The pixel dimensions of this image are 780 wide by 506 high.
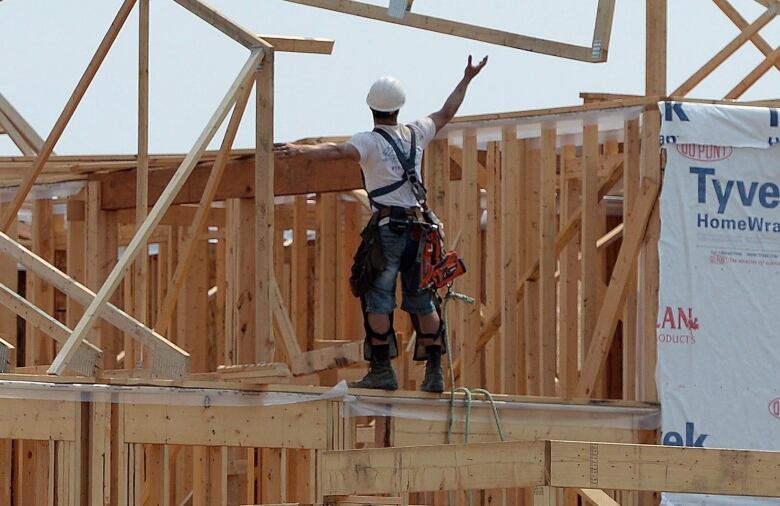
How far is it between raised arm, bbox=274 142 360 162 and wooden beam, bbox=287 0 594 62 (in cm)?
128

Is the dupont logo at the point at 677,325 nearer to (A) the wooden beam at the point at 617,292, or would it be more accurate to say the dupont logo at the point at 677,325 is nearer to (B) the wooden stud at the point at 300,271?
(A) the wooden beam at the point at 617,292

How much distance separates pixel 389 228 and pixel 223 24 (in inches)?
62.9

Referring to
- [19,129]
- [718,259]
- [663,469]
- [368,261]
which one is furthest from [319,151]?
[19,129]

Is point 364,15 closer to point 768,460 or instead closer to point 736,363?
point 736,363

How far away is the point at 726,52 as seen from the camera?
14281 mm

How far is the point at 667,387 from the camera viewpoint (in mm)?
11875

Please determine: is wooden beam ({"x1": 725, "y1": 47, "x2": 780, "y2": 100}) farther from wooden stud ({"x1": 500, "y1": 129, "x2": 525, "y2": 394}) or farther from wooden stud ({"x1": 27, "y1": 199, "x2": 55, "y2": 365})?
wooden stud ({"x1": 27, "y1": 199, "x2": 55, "y2": 365})

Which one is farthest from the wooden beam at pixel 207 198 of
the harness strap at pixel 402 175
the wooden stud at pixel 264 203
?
the harness strap at pixel 402 175

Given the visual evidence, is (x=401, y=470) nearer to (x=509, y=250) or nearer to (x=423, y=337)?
(x=423, y=337)

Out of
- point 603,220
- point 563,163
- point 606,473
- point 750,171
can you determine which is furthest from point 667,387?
point 603,220

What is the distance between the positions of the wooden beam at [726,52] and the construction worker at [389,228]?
414 cm

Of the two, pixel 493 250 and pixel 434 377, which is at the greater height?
pixel 493 250

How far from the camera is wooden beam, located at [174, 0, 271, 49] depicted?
35.6ft

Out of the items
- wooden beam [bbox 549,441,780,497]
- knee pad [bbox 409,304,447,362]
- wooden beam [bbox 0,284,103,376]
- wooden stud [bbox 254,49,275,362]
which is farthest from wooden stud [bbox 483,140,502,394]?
wooden beam [bbox 549,441,780,497]
